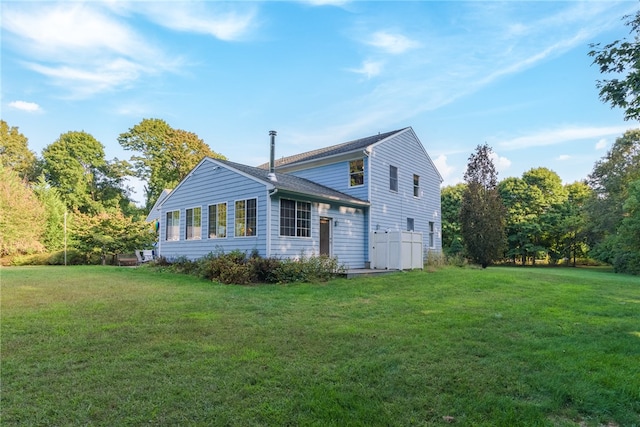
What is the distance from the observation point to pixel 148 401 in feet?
9.31

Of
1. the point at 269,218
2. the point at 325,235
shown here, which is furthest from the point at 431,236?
the point at 269,218

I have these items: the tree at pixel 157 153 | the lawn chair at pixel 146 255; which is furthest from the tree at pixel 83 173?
the lawn chair at pixel 146 255

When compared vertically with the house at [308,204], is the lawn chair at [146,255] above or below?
below

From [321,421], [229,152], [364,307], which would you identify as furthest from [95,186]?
[321,421]

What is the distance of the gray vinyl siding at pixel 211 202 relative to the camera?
488 inches

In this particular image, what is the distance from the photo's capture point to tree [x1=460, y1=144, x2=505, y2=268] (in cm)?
2023

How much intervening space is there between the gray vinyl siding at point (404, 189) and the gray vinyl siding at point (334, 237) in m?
0.84

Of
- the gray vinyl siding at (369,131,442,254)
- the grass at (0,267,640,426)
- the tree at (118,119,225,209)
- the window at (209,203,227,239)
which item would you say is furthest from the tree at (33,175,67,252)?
the gray vinyl siding at (369,131,442,254)

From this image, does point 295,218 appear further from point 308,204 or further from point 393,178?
point 393,178

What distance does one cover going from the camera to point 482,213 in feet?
66.9

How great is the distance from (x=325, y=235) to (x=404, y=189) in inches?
227

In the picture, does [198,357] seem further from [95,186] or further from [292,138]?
[95,186]

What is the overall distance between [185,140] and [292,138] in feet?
60.0

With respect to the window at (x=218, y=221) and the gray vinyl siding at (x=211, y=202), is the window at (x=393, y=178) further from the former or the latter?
the window at (x=218, y=221)
